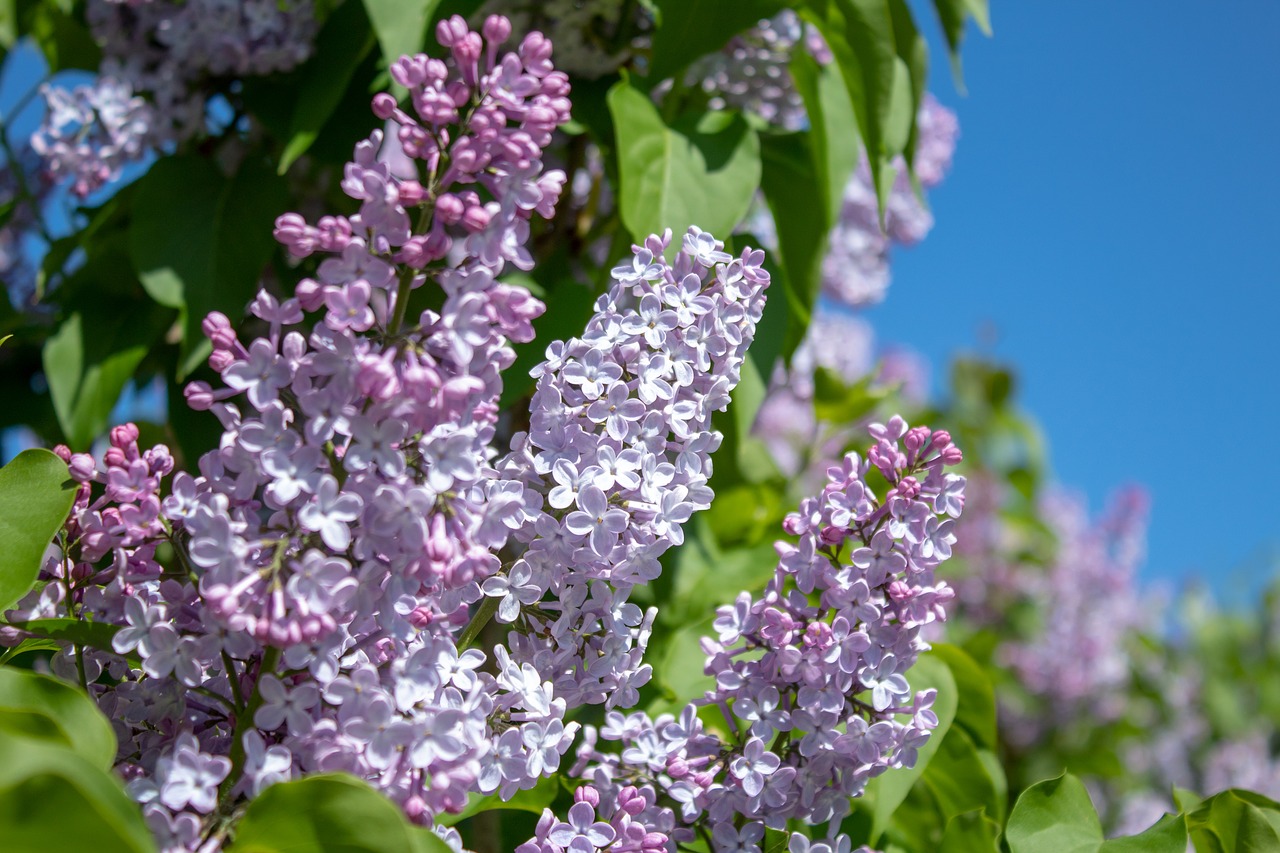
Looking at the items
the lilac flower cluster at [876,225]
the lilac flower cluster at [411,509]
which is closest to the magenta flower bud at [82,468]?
the lilac flower cluster at [411,509]

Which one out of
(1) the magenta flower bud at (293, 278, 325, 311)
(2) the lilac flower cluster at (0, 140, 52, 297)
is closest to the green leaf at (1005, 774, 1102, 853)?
(1) the magenta flower bud at (293, 278, 325, 311)

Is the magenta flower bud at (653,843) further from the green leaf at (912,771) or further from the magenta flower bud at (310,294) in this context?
the magenta flower bud at (310,294)

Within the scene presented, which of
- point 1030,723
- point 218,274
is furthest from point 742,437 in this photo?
point 1030,723

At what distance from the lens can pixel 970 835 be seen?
0.66 meters

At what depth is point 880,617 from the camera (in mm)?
582

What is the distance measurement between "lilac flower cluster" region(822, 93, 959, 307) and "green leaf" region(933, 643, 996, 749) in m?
0.80

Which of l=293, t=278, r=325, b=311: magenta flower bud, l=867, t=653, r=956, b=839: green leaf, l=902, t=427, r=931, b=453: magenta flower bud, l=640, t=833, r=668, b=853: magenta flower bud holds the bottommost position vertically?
l=867, t=653, r=956, b=839: green leaf

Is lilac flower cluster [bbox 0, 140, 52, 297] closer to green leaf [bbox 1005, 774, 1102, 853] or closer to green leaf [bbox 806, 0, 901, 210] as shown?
green leaf [bbox 806, 0, 901, 210]

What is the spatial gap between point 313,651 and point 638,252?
0.27 meters

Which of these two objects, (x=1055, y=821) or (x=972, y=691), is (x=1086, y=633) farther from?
(x=1055, y=821)

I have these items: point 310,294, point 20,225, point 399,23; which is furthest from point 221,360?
point 20,225

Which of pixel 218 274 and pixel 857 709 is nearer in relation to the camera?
pixel 857 709

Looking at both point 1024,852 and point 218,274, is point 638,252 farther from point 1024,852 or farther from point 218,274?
point 218,274

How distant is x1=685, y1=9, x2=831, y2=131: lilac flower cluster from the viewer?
1.06 m
